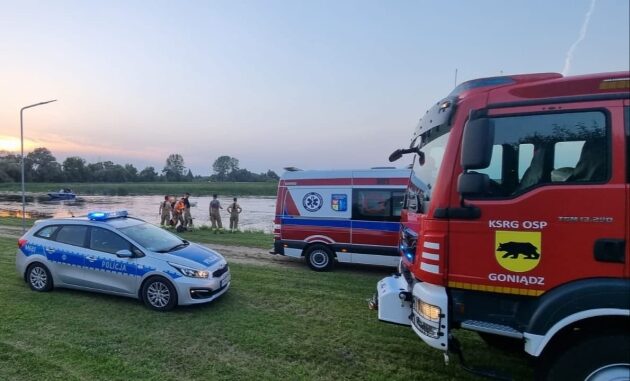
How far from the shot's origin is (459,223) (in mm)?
3258

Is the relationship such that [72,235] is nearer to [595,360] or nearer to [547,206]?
[547,206]

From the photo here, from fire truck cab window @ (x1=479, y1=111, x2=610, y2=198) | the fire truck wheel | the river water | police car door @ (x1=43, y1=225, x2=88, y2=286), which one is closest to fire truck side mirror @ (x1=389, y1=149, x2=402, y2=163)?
fire truck cab window @ (x1=479, y1=111, x2=610, y2=198)

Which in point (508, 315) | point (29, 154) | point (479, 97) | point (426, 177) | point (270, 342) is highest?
point (29, 154)

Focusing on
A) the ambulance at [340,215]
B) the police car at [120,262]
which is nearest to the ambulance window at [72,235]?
the police car at [120,262]

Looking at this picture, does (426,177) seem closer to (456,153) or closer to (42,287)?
(456,153)

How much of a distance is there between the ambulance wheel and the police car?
3.30 metres

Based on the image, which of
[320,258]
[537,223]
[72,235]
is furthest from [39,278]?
[537,223]

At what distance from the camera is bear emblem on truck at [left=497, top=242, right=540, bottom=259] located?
3.02 meters

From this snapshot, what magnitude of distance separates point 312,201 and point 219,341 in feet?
17.9

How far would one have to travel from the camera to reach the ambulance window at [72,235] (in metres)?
6.84

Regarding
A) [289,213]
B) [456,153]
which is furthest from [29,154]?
[456,153]

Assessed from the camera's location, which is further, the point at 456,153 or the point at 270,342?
the point at 270,342

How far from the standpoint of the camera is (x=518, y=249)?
10.1ft

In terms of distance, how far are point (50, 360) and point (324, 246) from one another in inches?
253
